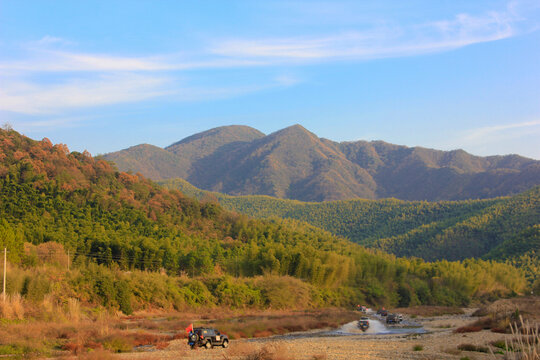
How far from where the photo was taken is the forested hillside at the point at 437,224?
10794 cm

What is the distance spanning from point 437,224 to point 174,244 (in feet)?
283

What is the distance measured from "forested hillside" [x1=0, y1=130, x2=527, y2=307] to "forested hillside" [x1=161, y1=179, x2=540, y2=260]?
2070 cm

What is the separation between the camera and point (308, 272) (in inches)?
2270

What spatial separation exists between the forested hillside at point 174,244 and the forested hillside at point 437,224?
67.9 ft

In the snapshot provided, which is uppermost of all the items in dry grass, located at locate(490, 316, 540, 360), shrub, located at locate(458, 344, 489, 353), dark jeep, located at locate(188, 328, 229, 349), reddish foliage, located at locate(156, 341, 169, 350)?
dry grass, located at locate(490, 316, 540, 360)

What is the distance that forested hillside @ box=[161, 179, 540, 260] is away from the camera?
4250 inches

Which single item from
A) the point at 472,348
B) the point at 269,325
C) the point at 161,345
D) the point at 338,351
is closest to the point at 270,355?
the point at 338,351

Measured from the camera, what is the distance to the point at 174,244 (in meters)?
58.3

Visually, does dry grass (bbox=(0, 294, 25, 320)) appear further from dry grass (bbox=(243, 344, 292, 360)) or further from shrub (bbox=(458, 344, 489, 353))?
shrub (bbox=(458, 344, 489, 353))

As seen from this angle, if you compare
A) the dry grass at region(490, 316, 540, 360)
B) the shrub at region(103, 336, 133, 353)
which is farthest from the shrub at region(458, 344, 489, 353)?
the shrub at region(103, 336, 133, 353)

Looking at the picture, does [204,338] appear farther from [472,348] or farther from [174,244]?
[174,244]

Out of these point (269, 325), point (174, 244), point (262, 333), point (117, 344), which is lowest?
point (269, 325)

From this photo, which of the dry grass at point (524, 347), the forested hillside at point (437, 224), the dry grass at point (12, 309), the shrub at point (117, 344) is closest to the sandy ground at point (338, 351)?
the shrub at point (117, 344)

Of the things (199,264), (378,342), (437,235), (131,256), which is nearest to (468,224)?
(437,235)
